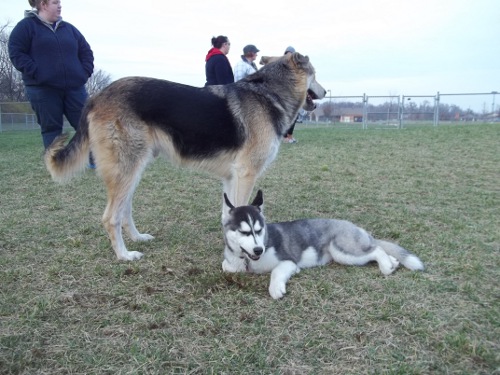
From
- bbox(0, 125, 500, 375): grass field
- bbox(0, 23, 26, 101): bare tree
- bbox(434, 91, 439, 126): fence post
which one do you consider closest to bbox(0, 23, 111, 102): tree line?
bbox(0, 23, 26, 101): bare tree

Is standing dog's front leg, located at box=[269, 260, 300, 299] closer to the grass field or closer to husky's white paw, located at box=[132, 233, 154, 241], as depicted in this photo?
the grass field

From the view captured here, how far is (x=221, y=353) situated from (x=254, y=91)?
2736 millimetres

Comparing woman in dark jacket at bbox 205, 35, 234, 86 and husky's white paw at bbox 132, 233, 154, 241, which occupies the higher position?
woman in dark jacket at bbox 205, 35, 234, 86

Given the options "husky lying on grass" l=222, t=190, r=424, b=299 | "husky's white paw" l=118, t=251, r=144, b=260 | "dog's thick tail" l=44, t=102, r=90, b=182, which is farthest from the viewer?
"dog's thick tail" l=44, t=102, r=90, b=182

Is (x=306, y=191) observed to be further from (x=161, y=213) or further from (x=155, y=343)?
(x=155, y=343)

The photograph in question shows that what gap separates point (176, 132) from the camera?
3.71 m

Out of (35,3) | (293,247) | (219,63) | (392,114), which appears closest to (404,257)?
(293,247)

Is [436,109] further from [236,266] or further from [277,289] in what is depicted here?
[277,289]

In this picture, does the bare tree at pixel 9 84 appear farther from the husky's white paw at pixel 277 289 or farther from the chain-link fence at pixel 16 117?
the husky's white paw at pixel 277 289

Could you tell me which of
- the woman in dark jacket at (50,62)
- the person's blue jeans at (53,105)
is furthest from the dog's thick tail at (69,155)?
the woman in dark jacket at (50,62)

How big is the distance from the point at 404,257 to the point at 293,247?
2.99 ft

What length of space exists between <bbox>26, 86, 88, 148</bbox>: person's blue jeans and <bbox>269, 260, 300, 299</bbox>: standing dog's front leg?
3925 mm

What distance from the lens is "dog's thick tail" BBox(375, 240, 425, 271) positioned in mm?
3182

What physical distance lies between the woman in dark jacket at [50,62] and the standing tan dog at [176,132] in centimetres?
213
